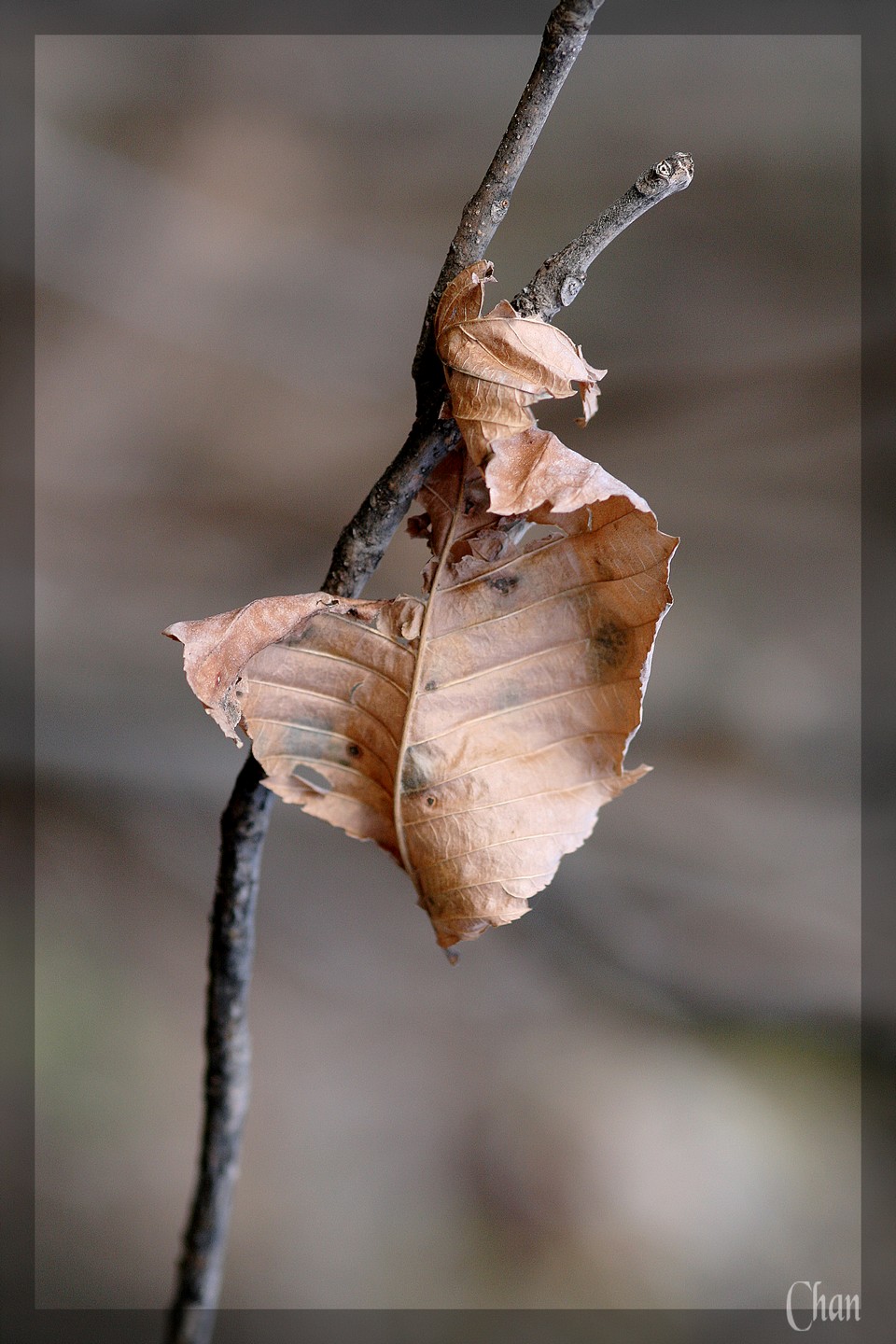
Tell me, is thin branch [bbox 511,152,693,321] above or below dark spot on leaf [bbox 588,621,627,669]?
above

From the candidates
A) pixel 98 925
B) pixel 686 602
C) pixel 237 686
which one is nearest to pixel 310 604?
pixel 237 686

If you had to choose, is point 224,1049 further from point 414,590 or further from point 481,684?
point 414,590

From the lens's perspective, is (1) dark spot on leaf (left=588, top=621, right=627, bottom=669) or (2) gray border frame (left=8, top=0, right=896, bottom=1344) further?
(2) gray border frame (left=8, top=0, right=896, bottom=1344)

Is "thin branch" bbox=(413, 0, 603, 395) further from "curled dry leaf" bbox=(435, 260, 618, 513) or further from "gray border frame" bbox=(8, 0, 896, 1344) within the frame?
"gray border frame" bbox=(8, 0, 896, 1344)

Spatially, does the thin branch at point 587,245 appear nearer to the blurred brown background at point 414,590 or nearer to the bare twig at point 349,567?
the bare twig at point 349,567

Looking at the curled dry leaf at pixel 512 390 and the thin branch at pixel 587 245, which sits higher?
the thin branch at pixel 587 245

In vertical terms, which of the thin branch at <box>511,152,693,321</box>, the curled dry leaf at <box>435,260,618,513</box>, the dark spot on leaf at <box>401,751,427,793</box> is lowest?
the dark spot on leaf at <box>401,751,427,793</box>

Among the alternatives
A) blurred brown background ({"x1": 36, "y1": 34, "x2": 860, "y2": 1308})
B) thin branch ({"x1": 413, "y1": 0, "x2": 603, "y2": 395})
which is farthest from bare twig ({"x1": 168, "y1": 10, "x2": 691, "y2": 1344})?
blurred brown background ({"x1": 36, "y1": 34, "x2": 860, "y2": 1308})

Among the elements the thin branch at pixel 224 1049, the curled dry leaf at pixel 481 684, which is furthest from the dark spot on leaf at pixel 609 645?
the thin branch at pixel 224 1049
